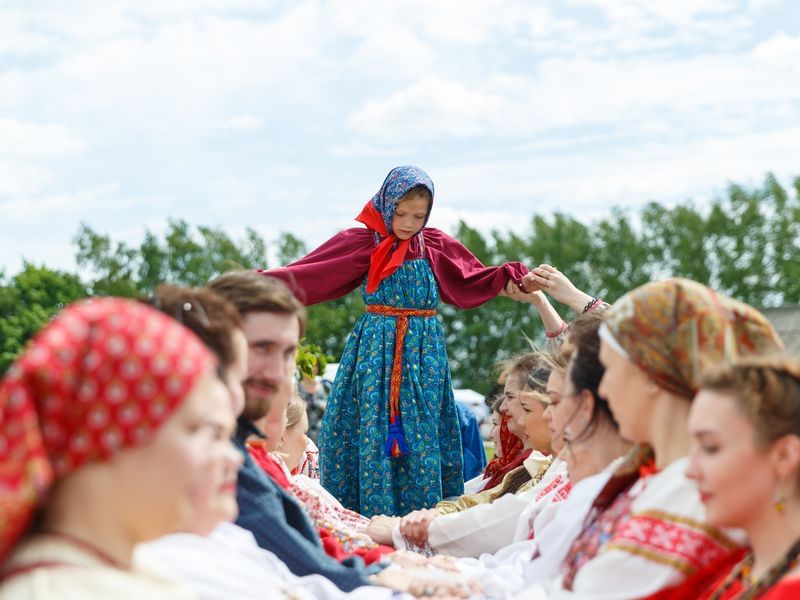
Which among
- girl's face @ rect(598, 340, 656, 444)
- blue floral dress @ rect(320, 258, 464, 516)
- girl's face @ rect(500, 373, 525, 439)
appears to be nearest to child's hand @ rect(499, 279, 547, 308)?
blue floral dress @ rect(320, 258, 464, 516)

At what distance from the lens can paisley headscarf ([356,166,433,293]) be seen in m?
5.36

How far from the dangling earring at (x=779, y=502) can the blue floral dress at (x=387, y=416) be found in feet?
10.9

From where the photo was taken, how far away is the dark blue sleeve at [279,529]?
289cm

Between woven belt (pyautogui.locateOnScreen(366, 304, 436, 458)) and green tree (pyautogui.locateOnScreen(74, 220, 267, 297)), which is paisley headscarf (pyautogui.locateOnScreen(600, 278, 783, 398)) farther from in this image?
green tree (pyautogui.locateOnScreen(74, 220, 267, 297))

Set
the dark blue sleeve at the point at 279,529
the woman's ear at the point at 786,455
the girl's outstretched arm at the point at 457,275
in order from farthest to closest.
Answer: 1. the girl's outstretched arm at the point at 457,275
2. the dark blue sleeve at the point at 279,529
3. the woman's ear at the point at 786,455

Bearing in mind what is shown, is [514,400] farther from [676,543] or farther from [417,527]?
[676,543]

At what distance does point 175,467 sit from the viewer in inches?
69.6

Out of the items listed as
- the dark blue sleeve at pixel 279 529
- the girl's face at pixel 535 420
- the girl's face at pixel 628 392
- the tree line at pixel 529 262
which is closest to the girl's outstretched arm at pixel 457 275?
the girl's face at pixel 535 420

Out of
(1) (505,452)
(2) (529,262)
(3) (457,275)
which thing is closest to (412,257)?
(3) (457,275)

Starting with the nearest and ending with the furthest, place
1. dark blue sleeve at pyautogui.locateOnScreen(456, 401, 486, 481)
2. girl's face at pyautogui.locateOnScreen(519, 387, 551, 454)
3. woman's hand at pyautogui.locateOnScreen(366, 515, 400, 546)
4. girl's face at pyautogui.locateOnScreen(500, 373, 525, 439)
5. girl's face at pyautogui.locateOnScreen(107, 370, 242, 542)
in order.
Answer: girl's face at pyautogui.locateOnScreen(107, 370, 242, 542), woman's hand at pyautogui.locateOnScreen(366, 515, 400, 546), girl's face at pyautogui.locateOnScreen(519, 387, 551, 454), girl's face at pyautogui.locateOnScreen(500, 373, 525, 439), dark blue sleeve at pyautogui.locateOnScreen(456, 401, 486, 481)

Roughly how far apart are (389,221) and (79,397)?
3.88 m

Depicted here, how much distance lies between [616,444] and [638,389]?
2.07 ft

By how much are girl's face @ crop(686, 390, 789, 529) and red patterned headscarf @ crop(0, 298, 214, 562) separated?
113 cm

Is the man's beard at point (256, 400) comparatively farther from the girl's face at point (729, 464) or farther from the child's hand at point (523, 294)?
the child's hand at point (523, 294)
